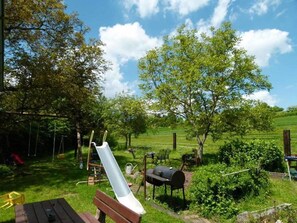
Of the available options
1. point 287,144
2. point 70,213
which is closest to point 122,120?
point 287,144

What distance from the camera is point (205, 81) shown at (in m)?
17.0

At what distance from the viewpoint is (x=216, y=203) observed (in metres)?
7.91

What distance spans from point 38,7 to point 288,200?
1360 cm

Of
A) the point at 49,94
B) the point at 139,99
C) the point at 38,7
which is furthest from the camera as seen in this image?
the point at 139,99

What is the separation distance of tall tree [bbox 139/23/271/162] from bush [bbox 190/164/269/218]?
24.9 feet

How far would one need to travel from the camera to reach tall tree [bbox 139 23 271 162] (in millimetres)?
17016

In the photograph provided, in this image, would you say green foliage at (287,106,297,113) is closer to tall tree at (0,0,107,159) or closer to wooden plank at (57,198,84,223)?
tall tree at (0,0,107,159)

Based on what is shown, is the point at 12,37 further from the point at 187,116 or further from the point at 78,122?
the point at 187,116

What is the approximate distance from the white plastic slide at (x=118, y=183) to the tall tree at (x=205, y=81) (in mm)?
10895

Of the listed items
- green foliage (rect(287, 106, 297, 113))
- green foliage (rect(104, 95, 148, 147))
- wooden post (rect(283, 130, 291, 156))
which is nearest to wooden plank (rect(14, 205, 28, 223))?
wooden post (rect(283, 130, 291, 156))

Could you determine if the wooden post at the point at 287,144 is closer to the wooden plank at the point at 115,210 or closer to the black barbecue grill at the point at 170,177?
the black barbecue grill at the point at 170,177

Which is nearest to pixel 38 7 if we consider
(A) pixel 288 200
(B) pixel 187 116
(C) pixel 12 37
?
(C) pixel 12 37

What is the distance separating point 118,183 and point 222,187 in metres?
3.18

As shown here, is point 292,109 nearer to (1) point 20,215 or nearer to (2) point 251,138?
(2) point 251,138
